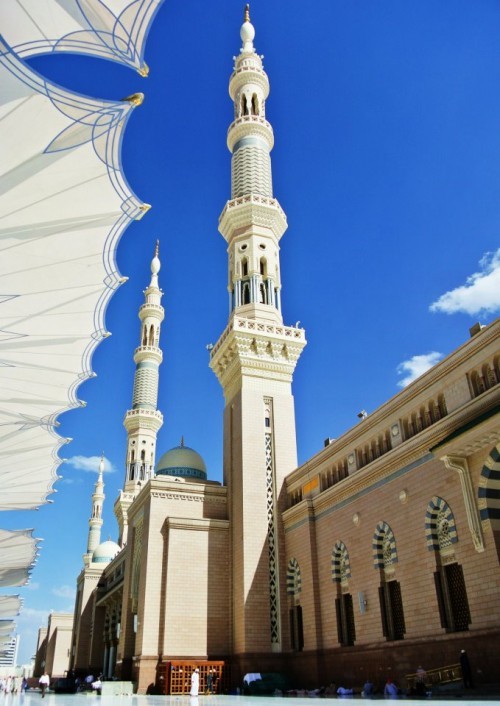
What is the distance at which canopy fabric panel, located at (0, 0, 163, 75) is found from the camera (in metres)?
6.64

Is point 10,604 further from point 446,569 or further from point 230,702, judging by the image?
point 446,569

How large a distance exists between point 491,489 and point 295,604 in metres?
10.5

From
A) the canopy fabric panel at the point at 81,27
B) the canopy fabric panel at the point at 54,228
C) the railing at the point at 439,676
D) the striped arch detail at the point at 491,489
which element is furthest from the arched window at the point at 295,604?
the canopy fabric panel at the point at 81,27

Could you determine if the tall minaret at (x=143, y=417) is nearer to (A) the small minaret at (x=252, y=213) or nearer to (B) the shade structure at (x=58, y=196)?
(A) the small minaret at (x=252, y=213)

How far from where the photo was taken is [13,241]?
8.85 metres

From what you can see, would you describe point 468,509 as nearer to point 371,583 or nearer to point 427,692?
point 427,692

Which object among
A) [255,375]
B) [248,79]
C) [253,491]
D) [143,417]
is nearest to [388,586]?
[253,491]

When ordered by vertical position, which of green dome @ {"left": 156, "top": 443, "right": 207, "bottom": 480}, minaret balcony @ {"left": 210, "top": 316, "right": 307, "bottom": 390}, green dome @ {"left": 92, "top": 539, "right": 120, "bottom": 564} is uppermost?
minaret balcony @ {"left": 210, "top": 316, "right": 307, "bottom": 390}

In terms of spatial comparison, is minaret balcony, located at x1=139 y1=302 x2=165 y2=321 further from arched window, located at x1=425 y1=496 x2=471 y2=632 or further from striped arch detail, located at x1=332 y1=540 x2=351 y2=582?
arched window, located at x1=425 y1=496 x2=471 y2=632

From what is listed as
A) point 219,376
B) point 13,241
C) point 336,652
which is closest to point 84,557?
point 219,376

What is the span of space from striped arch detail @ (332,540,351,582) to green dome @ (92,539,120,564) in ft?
83.7

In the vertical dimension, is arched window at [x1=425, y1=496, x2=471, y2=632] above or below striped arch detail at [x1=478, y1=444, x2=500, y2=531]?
below

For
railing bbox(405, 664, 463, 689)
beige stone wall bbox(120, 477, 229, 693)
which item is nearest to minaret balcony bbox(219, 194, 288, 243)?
beige stone wall bbox(120, 477, 229, 693)

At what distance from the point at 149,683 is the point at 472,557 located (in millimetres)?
12530
